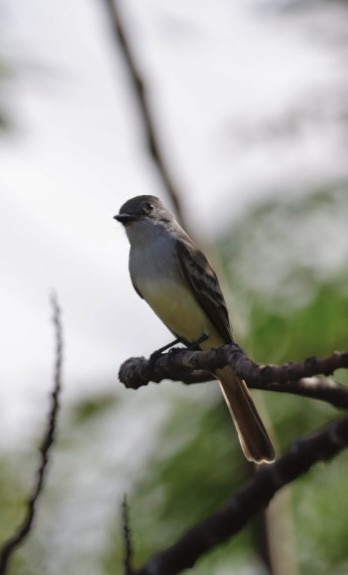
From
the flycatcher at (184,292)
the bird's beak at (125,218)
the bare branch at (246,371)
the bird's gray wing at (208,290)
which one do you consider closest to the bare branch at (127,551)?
the bare branch at (246,371)

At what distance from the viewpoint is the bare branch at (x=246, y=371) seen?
337 cm

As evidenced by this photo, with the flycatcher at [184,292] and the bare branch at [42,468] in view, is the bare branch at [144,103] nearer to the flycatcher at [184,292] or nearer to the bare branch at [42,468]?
the flycatcher at [184,292]

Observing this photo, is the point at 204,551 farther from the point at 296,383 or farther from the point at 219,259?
the point at 219,259

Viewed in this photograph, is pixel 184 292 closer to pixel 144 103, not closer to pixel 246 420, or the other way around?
pixel 246 420

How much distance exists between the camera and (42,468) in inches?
151

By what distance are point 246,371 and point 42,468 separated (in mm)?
577

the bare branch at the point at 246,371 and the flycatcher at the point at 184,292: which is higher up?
the bare branch at the point at 246,371

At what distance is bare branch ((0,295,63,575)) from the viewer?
3533 millimetres

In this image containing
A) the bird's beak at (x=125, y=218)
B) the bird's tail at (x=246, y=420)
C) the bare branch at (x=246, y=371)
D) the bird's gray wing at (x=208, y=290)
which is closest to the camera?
the bare branch at (x=246, y=371)

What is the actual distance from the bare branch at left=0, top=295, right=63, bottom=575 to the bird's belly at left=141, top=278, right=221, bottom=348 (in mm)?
2316

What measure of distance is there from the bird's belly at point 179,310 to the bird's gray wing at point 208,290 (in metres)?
0.04

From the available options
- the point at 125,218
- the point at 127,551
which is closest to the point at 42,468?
the point at 127,551

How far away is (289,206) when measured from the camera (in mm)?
7637

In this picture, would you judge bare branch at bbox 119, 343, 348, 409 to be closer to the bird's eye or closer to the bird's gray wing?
the bird's gray wing
